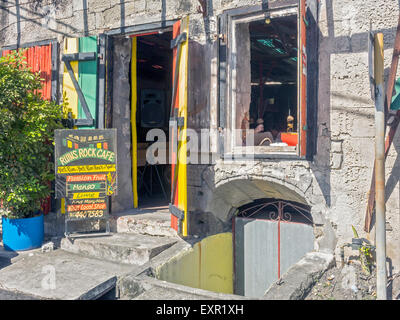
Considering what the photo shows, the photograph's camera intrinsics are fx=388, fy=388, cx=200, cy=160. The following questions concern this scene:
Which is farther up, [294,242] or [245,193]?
[245,193]

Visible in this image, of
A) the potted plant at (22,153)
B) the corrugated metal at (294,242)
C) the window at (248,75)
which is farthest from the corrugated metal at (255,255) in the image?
the potted plant at (22,153)

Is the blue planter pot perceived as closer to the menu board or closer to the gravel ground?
the menu board

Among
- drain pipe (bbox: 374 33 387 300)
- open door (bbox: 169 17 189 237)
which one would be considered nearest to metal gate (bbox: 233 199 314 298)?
open door (bbox: 169 17 189 237)

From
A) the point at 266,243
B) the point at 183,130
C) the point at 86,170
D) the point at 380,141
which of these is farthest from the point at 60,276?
the point at 380,141

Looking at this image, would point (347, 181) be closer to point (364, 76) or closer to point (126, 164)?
point (364, 76)

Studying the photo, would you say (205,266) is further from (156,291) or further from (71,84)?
(71,84)

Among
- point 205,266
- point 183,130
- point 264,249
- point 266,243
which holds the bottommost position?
point 205,266

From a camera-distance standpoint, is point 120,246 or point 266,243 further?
point 266,243

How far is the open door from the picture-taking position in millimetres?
5496

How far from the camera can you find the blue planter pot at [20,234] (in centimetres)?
617

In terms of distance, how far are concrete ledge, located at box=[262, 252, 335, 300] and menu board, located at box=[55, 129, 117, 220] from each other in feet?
10.1

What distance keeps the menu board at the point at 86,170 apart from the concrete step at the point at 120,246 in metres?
0.37

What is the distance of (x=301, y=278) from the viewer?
14.1 ft

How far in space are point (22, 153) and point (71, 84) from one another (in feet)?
4.73
